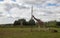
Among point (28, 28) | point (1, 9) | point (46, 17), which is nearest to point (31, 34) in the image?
point (28, 28)

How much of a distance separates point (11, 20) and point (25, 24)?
0.52 m

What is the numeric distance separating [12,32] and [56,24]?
167 cm

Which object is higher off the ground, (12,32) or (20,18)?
(20,18)

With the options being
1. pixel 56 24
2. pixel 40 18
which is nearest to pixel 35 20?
pixel 40 18

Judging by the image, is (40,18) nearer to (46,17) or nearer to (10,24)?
(46,17)

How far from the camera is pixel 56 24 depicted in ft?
25.3

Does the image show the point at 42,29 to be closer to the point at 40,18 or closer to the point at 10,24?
the point at 40,18

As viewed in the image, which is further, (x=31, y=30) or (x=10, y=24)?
(x=31, y=30)

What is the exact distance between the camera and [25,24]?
735cm

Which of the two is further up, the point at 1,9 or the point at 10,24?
the point at 1,9

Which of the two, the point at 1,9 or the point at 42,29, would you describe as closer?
the point at 1,9

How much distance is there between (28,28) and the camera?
24.7 feet

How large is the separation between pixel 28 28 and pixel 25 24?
0.86 feet

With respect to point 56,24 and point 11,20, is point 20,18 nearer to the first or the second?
point 11,20
